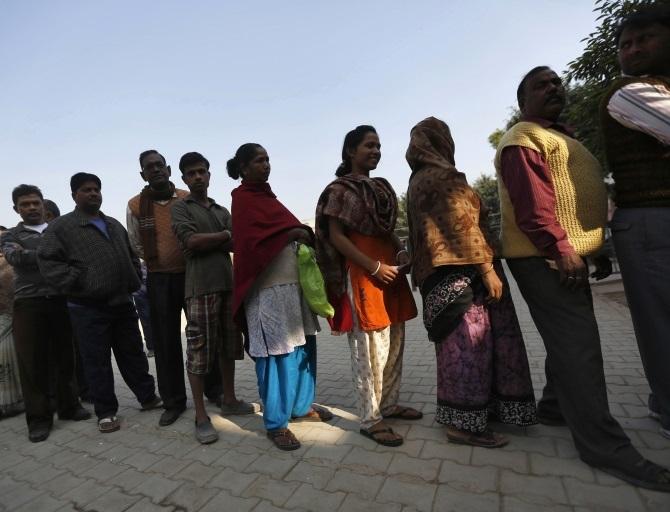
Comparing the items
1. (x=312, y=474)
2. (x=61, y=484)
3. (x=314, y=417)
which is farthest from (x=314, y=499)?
(x=61, y=484)

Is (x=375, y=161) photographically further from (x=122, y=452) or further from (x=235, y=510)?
(x=122, y=452)

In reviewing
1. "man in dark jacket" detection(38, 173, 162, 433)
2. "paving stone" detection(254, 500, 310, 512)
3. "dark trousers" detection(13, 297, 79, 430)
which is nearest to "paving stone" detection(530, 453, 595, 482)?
"paving stone" detection(254, 500, 310, 512)

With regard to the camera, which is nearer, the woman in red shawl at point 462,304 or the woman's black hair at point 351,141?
the woman in red shawl at point 462,304

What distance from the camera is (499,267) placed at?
2398 mm

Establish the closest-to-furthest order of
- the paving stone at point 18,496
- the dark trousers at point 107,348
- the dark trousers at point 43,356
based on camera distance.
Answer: the paving stone at point 18,496 < the dark trousers at point 107,348 < the dark trousers at point 43,356

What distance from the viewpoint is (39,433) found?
3328 millimetres

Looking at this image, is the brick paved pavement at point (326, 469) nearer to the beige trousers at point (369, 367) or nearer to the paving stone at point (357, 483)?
the paving stone at point (357, 483)

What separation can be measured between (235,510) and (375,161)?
2178 millimetres

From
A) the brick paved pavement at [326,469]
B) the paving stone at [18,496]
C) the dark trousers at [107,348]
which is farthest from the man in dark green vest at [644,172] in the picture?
the dark trousers at [107,348]

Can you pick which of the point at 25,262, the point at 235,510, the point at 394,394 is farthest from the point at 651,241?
the point at 25,262

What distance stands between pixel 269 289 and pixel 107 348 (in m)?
1.85

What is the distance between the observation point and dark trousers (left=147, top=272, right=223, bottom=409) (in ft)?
10.8

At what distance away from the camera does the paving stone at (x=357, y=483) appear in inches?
76.7

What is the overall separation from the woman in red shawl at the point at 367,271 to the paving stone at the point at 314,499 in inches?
21.5
